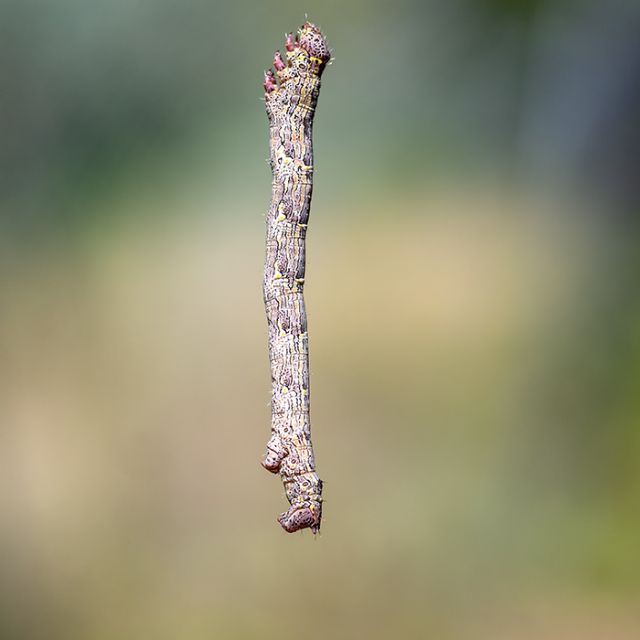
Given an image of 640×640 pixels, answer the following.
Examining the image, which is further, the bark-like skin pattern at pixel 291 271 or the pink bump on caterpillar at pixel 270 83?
the pink bump on caterpillar at pixel 270 83

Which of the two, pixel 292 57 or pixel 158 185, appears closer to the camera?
pixel 292 57

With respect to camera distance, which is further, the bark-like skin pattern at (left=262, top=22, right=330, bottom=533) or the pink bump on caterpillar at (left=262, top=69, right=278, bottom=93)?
the pink bump on caterpillar at (left=262, top=69, right=278, bottom=93)

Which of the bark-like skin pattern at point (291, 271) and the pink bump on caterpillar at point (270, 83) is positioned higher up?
the pink bump on caterpillar at point (270, 83)

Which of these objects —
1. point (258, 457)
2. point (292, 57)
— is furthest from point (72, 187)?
point (292, 57)

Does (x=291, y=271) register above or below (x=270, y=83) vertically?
below

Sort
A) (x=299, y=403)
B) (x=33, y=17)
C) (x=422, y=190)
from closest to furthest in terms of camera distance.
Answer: (x=299, y=403), (x=33, y=17), (x=422, y=190)

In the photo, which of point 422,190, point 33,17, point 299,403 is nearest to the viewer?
point 299,403

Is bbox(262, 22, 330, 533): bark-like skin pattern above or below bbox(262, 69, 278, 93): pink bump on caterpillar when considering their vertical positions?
below

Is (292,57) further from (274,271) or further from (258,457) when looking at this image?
(258,457)
